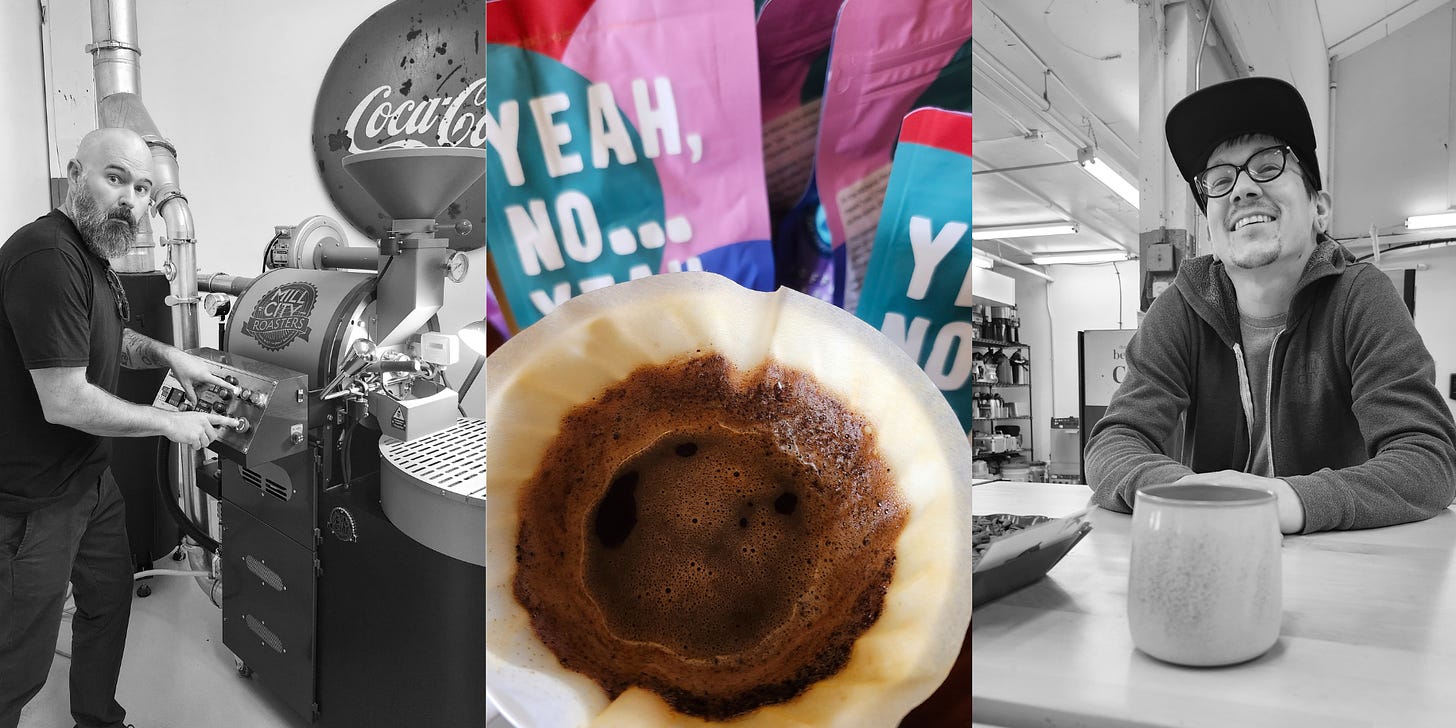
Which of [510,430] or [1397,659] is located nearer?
[1397,659]

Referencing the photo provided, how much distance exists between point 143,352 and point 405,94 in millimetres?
1030

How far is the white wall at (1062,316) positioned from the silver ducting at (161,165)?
33.3 feet

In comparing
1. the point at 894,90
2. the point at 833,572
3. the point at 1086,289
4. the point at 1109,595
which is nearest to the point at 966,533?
the point at 833,572

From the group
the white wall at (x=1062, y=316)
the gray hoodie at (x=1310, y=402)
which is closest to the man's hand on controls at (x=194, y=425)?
the gray hoodie at (x=1310, y=402)

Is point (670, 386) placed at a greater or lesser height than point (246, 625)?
greater

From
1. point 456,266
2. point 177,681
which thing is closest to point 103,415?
point 456,266

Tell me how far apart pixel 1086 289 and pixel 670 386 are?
1242 centimetres

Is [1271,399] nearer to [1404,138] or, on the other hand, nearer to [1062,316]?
[1404,138]

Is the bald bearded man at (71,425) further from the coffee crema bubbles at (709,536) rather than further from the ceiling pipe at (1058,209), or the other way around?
the ceiling pipe at (1058,209)

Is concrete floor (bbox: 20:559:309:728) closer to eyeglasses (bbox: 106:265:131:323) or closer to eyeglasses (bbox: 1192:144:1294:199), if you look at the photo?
eyeglasses (bbox: 106:265:131:323)

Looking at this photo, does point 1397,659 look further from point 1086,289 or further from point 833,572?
point 1086,289

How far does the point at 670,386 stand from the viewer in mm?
703

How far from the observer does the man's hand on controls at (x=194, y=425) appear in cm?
193

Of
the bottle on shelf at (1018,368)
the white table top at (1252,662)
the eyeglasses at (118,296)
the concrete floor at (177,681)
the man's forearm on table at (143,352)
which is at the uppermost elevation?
the eyeglasses at (118,296)
